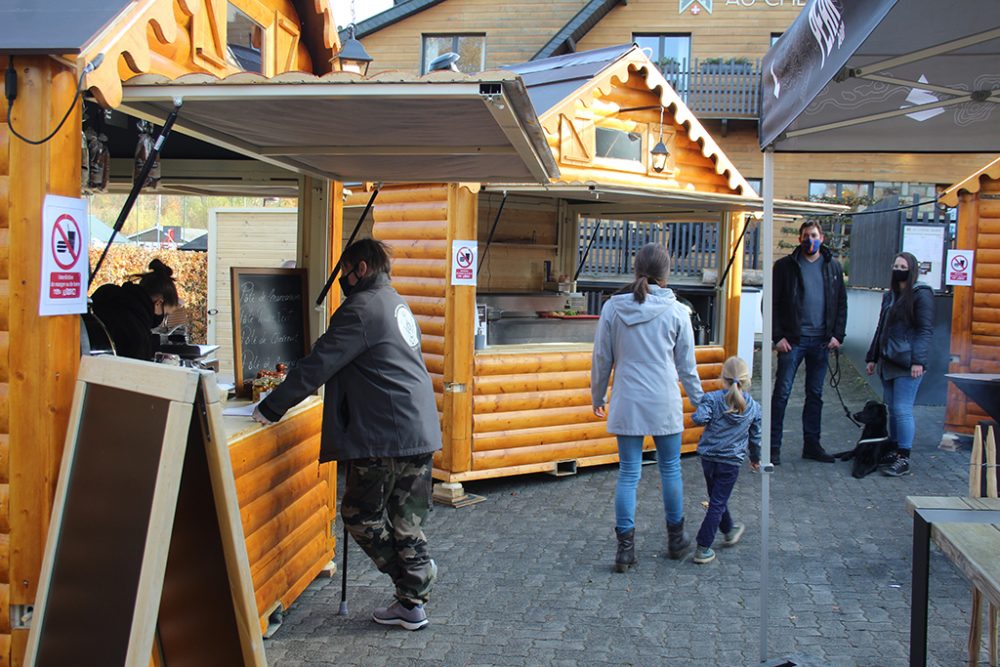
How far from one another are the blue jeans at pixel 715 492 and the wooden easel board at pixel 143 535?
338cm

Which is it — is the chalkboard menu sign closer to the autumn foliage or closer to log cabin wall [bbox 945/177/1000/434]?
log cabin wall [bbox 945/177/1000/434]

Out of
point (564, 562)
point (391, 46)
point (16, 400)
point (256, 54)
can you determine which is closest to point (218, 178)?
point (256, 54)

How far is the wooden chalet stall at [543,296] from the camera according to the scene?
7.32 meters

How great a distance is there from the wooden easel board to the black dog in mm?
6409

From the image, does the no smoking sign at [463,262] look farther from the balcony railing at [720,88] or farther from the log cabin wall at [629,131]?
the balcony railing at [720,88]

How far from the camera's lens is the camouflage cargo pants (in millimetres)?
4336

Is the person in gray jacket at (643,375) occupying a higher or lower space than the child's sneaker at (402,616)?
higher

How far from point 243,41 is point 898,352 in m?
5.93

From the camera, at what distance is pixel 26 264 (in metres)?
2.94

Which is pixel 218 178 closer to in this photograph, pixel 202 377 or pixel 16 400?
pixel 16 400

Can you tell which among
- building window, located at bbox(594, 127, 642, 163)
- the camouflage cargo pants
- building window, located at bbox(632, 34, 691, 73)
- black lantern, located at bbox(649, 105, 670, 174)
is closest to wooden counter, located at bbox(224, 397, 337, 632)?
the camouflage cargo pants

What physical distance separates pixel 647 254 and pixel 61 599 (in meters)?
3.81

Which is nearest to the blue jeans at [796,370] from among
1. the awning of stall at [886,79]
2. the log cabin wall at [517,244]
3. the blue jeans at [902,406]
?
the blue jeans at [902,406]

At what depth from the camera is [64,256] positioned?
3.02 metres
